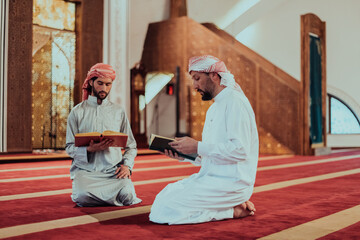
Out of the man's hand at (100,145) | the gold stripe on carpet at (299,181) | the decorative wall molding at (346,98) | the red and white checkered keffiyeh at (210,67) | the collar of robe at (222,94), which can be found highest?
the decorative wall molding at (346,98)

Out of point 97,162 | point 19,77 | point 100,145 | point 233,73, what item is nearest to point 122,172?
point 97,162

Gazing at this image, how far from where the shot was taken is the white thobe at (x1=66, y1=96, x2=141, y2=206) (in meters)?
3.14

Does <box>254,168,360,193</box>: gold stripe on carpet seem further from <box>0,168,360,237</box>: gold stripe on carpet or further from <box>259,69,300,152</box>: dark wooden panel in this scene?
<box>259,69,300,152</box>: dark wooden panel

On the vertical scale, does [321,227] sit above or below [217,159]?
below

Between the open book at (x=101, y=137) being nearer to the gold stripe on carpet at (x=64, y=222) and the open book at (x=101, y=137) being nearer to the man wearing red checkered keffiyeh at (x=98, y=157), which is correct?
the man wearing red checkered keffiyeh at (x=98, y=157)

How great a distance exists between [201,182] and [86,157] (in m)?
0.93

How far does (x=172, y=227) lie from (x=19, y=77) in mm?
6492

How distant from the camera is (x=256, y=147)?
2662mm

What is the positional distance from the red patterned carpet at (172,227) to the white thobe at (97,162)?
3.8 inches

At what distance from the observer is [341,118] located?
1290 cm

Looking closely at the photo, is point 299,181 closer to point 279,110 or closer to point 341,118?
point 279,110

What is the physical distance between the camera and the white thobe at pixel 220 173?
8.20 feet

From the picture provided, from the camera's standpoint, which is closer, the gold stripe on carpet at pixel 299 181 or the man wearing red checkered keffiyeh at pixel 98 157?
the man wearing red checkered keffiyeh at pixel 98 157

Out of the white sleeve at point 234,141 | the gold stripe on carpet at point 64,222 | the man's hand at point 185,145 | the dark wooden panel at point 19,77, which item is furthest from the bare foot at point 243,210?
the dark wooden panel at point 19,77
